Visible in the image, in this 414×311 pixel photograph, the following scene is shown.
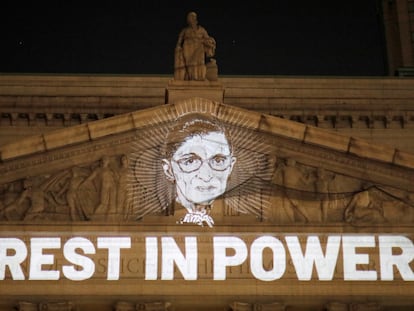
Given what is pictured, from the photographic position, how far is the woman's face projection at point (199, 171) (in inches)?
1499

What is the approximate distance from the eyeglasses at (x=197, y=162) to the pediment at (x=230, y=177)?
1.58 feet

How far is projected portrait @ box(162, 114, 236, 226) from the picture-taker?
38.0 metres

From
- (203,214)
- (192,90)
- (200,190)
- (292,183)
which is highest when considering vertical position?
(192,90)

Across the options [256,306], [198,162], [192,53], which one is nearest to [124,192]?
[198,162]

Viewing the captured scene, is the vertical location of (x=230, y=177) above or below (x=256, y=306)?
above

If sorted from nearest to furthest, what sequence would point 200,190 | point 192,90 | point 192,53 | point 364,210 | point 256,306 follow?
point 256,306, point 200,190, point 364,210, point 192,90, point 192,53

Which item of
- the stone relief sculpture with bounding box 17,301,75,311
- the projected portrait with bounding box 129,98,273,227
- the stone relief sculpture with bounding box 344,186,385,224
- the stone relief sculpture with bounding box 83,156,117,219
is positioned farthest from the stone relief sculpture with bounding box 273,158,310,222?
the stone relief sculpture with bounding box 17,301,75,311

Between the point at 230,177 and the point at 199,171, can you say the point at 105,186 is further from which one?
the point at 230,177

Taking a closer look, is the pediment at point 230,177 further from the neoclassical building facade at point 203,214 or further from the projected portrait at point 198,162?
the projected portrait at point 198,162

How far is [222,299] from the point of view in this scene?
3722 cm

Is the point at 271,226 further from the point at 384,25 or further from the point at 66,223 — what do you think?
the point at 384,25

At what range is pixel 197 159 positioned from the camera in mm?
38156

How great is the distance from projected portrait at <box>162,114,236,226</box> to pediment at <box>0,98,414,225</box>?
0.62ft

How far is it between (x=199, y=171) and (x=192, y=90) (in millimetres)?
2710
